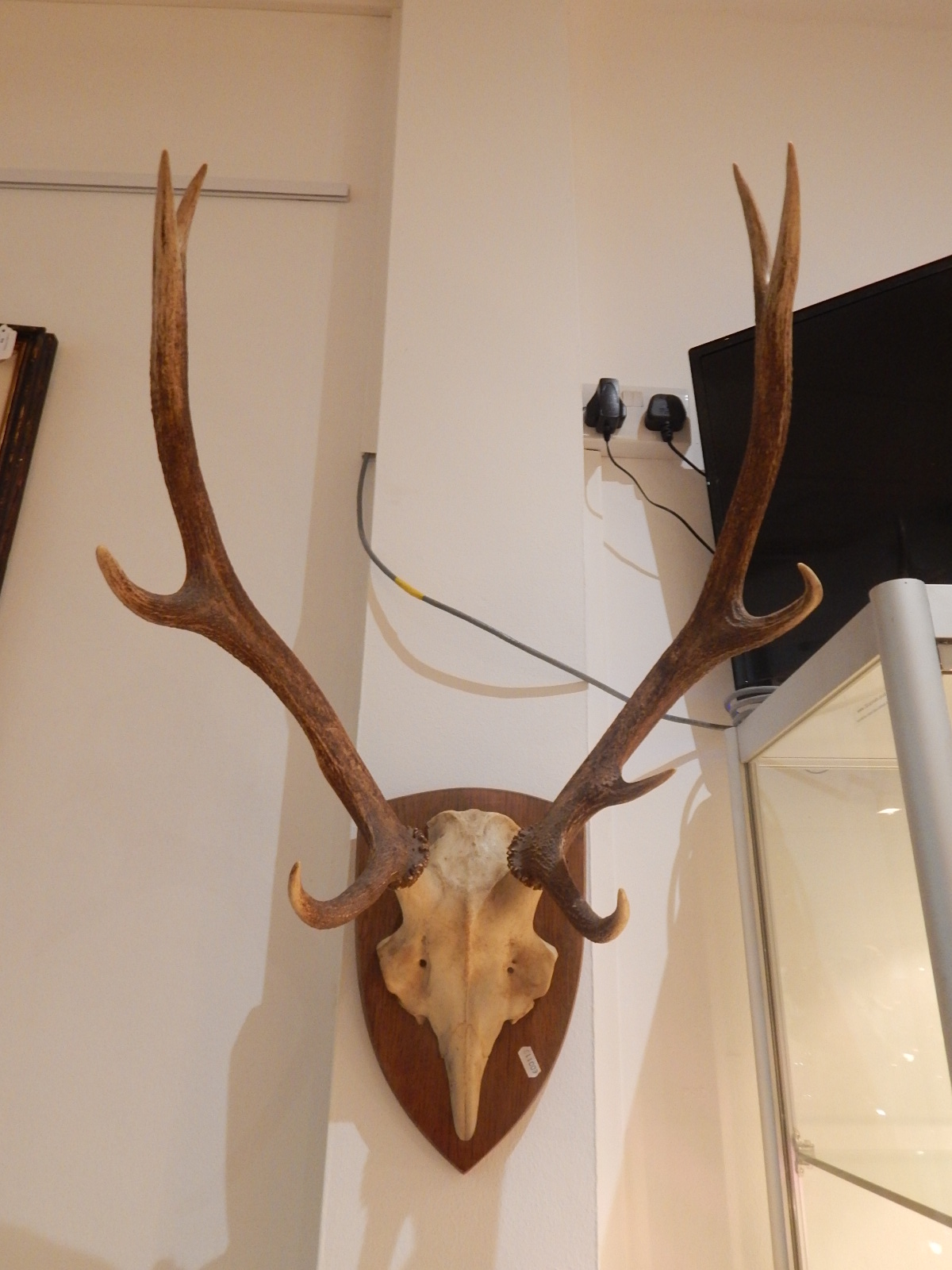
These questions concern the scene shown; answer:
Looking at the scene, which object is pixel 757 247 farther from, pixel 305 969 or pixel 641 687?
pixel 305 969

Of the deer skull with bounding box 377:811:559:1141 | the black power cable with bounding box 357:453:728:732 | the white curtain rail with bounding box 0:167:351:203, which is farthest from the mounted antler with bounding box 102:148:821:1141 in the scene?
the white curtain rail with bounding box 0:167:351:203

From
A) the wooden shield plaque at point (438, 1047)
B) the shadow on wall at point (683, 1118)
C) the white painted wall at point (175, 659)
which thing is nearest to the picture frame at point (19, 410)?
the white painted wall at point (175, 659)

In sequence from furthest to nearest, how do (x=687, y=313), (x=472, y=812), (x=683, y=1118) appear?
(x=687, y=313)
(x=683, y=1118)
(x=472, y=812)

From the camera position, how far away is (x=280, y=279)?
58.0 inches

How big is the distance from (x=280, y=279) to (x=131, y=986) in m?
1.07

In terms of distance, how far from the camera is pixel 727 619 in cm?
81

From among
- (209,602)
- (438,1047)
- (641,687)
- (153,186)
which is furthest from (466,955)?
(153,186)

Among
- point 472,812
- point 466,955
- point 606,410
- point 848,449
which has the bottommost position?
point 466,955

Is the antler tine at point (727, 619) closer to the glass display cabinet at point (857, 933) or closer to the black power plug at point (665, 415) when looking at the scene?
the glass display cabinet at point (857, 933)

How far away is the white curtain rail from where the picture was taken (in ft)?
4.93

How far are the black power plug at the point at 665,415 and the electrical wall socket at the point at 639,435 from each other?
0.4 inches

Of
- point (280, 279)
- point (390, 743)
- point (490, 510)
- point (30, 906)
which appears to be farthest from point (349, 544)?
point (30, 906)

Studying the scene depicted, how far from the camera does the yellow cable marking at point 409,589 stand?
3.57 ft

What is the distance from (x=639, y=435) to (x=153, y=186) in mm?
910
